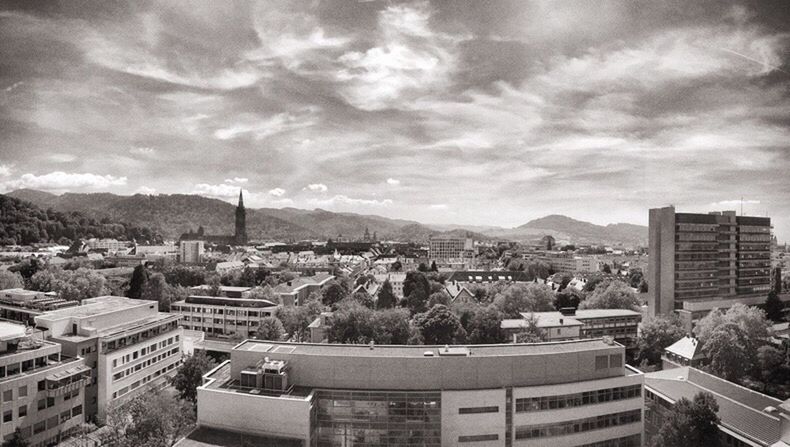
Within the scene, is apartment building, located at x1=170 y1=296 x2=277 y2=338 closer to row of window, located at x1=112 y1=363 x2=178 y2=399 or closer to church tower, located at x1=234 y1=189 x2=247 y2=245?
row of window, located at x1=112 y1=363 x2=178 y2=399

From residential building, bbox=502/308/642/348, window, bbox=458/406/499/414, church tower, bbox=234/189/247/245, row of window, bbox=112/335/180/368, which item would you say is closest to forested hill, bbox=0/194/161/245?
church tower, bbox=234/189/247/245

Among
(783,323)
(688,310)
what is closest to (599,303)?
(688,310)

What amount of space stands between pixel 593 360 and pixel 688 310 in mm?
24825

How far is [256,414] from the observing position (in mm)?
14609

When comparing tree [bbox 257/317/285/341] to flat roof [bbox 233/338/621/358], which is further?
tree [bbox 257/317/285/341]

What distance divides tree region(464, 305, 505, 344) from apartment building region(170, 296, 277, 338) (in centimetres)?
1682

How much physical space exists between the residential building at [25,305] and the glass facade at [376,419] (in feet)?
71.6

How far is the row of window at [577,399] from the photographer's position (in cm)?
1609

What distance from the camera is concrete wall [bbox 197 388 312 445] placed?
47.0 ft

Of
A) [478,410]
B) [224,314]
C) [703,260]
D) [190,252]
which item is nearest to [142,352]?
[224,314]

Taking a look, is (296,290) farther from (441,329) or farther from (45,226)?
(45,226)

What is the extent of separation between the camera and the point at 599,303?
40.5m

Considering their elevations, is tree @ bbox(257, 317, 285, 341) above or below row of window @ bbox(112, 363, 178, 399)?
above

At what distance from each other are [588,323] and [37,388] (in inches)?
1347
